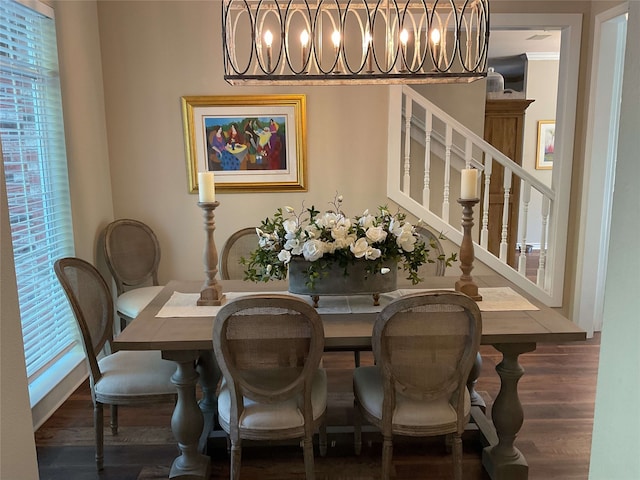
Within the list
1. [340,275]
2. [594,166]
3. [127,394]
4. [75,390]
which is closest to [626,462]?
[340,275]

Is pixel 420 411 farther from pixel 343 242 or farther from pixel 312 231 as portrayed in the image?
pixel 312 231

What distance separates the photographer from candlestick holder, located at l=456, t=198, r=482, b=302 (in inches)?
89.3

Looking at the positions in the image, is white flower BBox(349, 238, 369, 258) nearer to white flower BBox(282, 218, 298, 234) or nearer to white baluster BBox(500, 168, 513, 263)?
white flower BBox(282, 218, 298, 234)

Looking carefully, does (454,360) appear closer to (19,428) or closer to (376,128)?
(19,428)

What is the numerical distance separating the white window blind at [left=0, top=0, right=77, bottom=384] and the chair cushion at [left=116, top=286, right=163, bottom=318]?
0.33m

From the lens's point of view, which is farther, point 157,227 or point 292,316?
point 157,227

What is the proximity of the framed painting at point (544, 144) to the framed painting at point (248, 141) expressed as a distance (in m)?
5.06

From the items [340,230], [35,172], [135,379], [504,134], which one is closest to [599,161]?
[504,134]

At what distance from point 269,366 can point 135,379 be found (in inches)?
29.5

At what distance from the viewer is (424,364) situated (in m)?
1.92

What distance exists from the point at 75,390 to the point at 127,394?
120cm

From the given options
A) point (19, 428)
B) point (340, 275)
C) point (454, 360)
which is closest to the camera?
point (19, 428)

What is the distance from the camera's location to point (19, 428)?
1002 millimetres

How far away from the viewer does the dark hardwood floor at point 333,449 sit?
7.68ft
